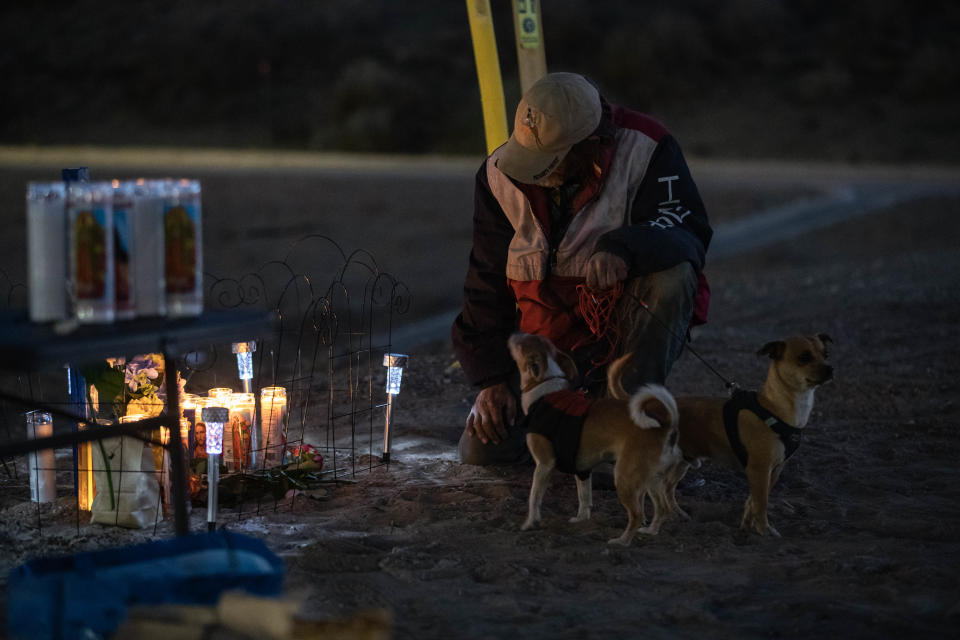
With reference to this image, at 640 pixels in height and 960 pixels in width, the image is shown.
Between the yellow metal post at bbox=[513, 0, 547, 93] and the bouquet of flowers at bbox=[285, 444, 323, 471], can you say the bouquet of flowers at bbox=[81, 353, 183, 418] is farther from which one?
the yellow metal post at bbox=[513, 0, 547, 93]

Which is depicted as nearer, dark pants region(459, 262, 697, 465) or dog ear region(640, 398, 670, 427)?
dog ear region(640, 398, 670, 427)

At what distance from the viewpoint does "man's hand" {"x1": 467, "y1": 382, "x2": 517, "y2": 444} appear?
190 inches

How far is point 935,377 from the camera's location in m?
6.69

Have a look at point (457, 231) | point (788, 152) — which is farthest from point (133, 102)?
point (457, 231)

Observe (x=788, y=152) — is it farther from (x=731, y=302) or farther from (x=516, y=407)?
(x=516, y=407)

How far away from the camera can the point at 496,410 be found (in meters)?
4.82

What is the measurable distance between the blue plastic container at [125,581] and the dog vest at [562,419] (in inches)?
56.6

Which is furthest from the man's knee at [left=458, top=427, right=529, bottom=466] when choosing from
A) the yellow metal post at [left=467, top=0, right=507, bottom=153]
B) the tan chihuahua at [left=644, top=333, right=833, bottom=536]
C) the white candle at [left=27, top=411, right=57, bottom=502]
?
the yellow metal post at [left=467, top=0, right=507, bottom=153]

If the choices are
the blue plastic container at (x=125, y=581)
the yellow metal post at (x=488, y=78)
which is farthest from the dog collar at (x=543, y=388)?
the yellow metal post at (x=488, y=78)

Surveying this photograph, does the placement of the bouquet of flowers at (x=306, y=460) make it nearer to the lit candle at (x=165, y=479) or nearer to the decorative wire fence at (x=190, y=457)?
the decorative wire fence at (x=190, y=457)

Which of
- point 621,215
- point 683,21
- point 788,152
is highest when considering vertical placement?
point 683,21

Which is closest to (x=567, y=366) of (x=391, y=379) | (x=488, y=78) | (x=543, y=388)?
(x=543, y=388)

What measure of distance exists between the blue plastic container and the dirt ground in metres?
0.59

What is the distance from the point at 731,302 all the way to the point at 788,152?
17.8 m
